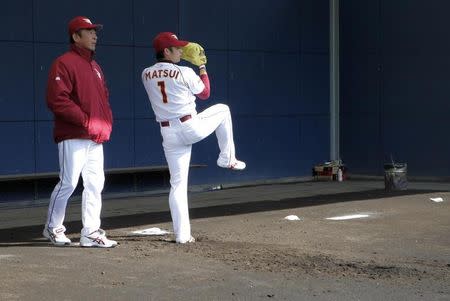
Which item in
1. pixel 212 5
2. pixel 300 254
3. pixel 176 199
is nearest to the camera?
pixel 300 254

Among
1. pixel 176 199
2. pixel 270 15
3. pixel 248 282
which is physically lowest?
pixel 248 282

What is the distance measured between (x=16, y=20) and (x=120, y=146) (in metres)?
2.65

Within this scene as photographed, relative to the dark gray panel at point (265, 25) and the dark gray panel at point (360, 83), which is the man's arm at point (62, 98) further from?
the dark gray panel at point (360, 83)

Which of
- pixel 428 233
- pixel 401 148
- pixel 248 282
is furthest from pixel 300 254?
pixel 401 148

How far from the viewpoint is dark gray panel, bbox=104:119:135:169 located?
45.1 ft

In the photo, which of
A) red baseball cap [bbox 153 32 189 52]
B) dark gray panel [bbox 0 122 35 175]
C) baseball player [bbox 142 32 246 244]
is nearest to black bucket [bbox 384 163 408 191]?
dark gray panel [bbox 0 122 35 175]

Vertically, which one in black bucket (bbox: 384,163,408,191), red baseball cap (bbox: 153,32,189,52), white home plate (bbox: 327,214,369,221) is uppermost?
red baseball cap (bbox: 153,32,189,52)

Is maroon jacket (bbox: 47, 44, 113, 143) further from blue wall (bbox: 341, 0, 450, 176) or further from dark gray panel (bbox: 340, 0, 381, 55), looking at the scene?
dark gray panel (bbox: 340, 0, 381, 55)

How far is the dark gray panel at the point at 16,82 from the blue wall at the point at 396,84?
7028 millimetres

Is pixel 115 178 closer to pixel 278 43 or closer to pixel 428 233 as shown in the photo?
pixel 278 43

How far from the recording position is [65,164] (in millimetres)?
8312

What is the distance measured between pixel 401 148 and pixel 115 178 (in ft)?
19.3

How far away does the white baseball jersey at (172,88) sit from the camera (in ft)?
27.9

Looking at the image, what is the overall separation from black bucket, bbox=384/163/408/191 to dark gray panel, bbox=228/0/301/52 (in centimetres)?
346
